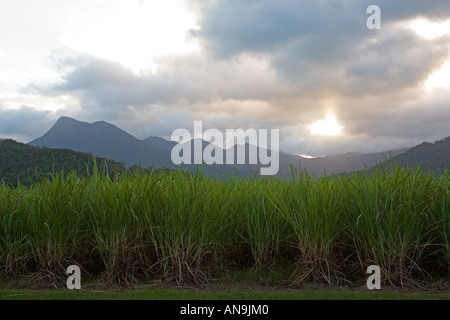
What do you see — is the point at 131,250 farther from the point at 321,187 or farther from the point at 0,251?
the point at 321,187

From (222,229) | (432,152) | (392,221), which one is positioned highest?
(432,152)

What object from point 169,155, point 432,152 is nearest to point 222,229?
point 169,155

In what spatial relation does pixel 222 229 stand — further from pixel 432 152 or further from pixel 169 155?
pixel 432 152

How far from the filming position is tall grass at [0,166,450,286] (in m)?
5.54

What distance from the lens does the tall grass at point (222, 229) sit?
18.2 ft

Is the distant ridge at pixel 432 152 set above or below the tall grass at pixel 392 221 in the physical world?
above

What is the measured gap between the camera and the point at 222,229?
238 inches

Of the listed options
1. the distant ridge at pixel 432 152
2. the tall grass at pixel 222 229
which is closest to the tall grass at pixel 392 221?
the tall grass at pixel 222 229

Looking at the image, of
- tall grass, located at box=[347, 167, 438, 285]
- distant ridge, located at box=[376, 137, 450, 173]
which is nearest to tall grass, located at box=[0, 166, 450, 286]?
tall grass, located at box=[347, 167, 438, 285]

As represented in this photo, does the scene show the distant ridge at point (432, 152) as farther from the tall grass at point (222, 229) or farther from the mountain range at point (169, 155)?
the tall grass at point (222, 229)
